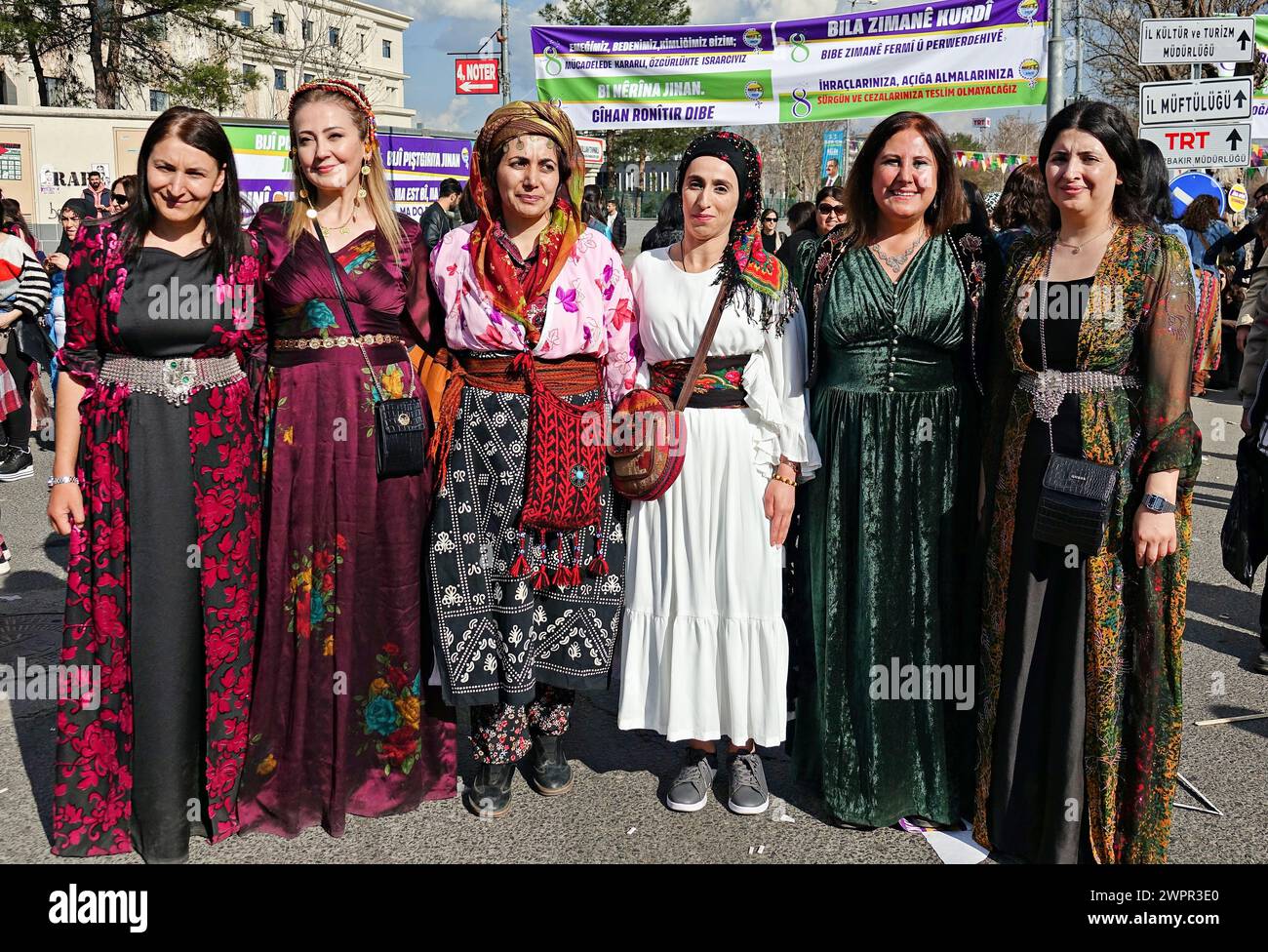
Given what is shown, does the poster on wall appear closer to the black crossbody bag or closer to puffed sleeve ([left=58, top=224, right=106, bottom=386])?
the black crossbody bag

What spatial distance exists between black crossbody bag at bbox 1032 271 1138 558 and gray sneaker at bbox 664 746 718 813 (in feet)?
4.48

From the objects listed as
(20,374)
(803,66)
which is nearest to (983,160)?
(803,66)

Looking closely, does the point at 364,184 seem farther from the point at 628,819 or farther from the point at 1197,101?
the point at 1197,101

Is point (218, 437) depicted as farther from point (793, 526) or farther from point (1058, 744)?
point (1058, 744)

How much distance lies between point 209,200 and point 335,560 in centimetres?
115

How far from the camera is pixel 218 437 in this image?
311cm

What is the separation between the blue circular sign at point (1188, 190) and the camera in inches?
416

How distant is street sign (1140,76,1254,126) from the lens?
8008 mm

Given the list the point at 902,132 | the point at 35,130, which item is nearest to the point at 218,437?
the point at 902,132

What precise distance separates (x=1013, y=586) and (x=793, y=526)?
75 centimetres

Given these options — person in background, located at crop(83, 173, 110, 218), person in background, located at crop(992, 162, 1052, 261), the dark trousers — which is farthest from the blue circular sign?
person in background, located at crop(83, 173, 110, 218)

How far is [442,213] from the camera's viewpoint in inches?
436

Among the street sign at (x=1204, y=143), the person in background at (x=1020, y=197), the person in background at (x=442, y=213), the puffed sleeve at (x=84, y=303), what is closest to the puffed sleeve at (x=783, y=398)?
the person in background at (x=1020, y=197)

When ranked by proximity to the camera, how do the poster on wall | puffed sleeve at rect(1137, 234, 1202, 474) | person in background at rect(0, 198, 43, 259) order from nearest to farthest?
puffed sleeve at rect(1137, 234, 1202, 474) < person in background at rect(0, 198, 43, 259) < the poster on wall
